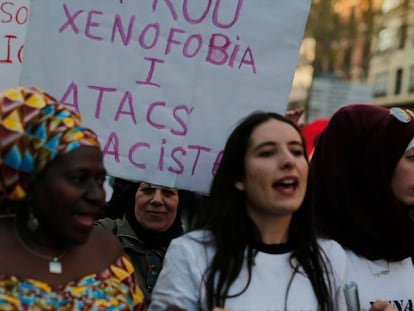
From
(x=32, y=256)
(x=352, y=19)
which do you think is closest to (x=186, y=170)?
(x=32, y=256)

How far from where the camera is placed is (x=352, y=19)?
29656 mm

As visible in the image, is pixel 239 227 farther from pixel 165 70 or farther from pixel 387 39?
pixel 387 39

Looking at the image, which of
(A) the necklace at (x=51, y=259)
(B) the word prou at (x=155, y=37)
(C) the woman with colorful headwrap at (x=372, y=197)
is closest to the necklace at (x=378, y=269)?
(C) the woman with colorful headwrap at (x=372, y=197)

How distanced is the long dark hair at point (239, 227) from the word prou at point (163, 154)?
1.30 ft

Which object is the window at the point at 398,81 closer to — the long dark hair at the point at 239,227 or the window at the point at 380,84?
the window at the point at 380,84

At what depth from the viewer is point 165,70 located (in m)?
3.37

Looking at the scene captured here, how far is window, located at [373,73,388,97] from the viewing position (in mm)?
40969

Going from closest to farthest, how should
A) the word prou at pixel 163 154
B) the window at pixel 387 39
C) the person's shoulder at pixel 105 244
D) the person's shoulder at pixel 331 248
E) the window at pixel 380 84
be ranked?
the person's shoulder at pixel 105 244
the person's shoulder at pixel 331 248
the word prou at pixel 163 154
the window at pixel 387 39
the window at pixel 380 84

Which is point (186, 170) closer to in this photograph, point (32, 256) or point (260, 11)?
point (260, 11)

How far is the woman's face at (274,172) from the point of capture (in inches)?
109

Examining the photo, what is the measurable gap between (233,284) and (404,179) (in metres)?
0.96

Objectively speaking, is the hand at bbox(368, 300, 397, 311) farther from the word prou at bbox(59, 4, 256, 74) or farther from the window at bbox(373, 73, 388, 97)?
the window at bbox(373, 73, 388, 97)

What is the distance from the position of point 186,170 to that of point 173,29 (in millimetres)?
566

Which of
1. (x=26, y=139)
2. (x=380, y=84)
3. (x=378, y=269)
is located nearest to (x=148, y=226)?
(x=378, y=269)
